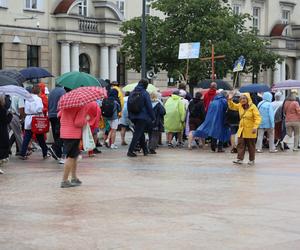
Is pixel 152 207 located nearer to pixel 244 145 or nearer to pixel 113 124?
pixel 244 145

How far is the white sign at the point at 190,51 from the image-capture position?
30.0 m

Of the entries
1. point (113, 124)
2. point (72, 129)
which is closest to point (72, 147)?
point (72, 129)

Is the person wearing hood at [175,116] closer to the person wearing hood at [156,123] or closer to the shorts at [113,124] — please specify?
the person wearing hood at [156,123]

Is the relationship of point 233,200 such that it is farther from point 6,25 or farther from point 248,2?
point 248,2

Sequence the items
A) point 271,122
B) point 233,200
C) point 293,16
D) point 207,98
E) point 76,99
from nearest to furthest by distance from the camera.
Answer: point 233,200
point 76,99
point 271,122
point 207,98
point 293,16

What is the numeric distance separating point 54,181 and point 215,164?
4589mm

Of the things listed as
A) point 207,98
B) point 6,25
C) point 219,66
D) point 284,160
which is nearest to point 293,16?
point 219,66

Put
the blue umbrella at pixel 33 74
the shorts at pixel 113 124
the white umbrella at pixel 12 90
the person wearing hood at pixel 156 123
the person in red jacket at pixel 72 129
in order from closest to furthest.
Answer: the person in red jacket at pixel 72 129
the white umbrella at pixel 12 90
the person wearing hood at pixel 156 123
the shorts at pixel 113 124
the blue umbrella at pixel 33 74

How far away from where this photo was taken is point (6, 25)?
126ft

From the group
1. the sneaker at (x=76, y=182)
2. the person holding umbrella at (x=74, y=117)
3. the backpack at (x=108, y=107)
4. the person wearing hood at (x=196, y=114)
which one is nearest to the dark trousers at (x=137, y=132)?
the backpack at (x=108, y=107)

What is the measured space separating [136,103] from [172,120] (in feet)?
12.4

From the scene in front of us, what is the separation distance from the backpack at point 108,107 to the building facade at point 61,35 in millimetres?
17839

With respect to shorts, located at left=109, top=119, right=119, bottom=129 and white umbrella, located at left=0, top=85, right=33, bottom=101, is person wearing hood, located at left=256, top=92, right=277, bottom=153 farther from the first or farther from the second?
white umbrella, located at left=0, top=85, right=33, bottom=101

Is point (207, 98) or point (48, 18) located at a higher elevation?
point (48, 18)
